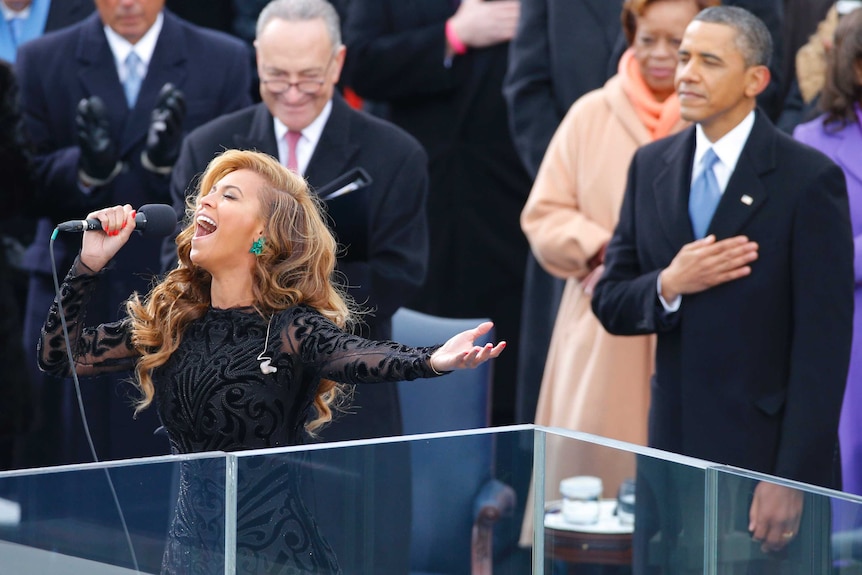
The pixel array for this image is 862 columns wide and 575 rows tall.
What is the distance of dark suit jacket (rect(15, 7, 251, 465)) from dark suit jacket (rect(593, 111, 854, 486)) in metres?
1.68

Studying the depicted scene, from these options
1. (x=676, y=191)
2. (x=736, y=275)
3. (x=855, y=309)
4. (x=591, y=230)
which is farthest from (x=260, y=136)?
(x=855, y=309)

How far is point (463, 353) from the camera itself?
2.68 meters

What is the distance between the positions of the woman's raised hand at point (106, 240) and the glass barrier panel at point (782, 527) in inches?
49.1

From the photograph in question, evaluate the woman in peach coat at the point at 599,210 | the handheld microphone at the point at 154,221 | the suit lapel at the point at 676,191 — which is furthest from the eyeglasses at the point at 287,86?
the handheld microphone at the point at 154,221

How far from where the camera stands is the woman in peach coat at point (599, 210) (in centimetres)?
481

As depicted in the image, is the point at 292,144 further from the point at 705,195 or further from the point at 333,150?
the point at 705,195

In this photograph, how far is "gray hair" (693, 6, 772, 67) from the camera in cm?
409

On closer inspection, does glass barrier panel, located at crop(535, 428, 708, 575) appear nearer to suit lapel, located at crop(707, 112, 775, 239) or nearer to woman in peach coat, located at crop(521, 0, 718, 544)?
suit lapel, located at crop(707, 112, 775, 239)

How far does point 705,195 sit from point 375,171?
39.1 inches

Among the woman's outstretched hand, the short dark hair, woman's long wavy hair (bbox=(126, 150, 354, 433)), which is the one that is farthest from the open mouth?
the short dark hair

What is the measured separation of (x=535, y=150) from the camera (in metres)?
5.28

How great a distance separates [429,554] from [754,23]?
6.43 feet

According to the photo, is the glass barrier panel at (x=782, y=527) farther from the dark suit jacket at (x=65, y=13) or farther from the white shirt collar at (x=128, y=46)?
the dark suit jacket at (x=65, y=13)

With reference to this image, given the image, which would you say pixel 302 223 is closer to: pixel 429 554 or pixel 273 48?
pixel 429 554
